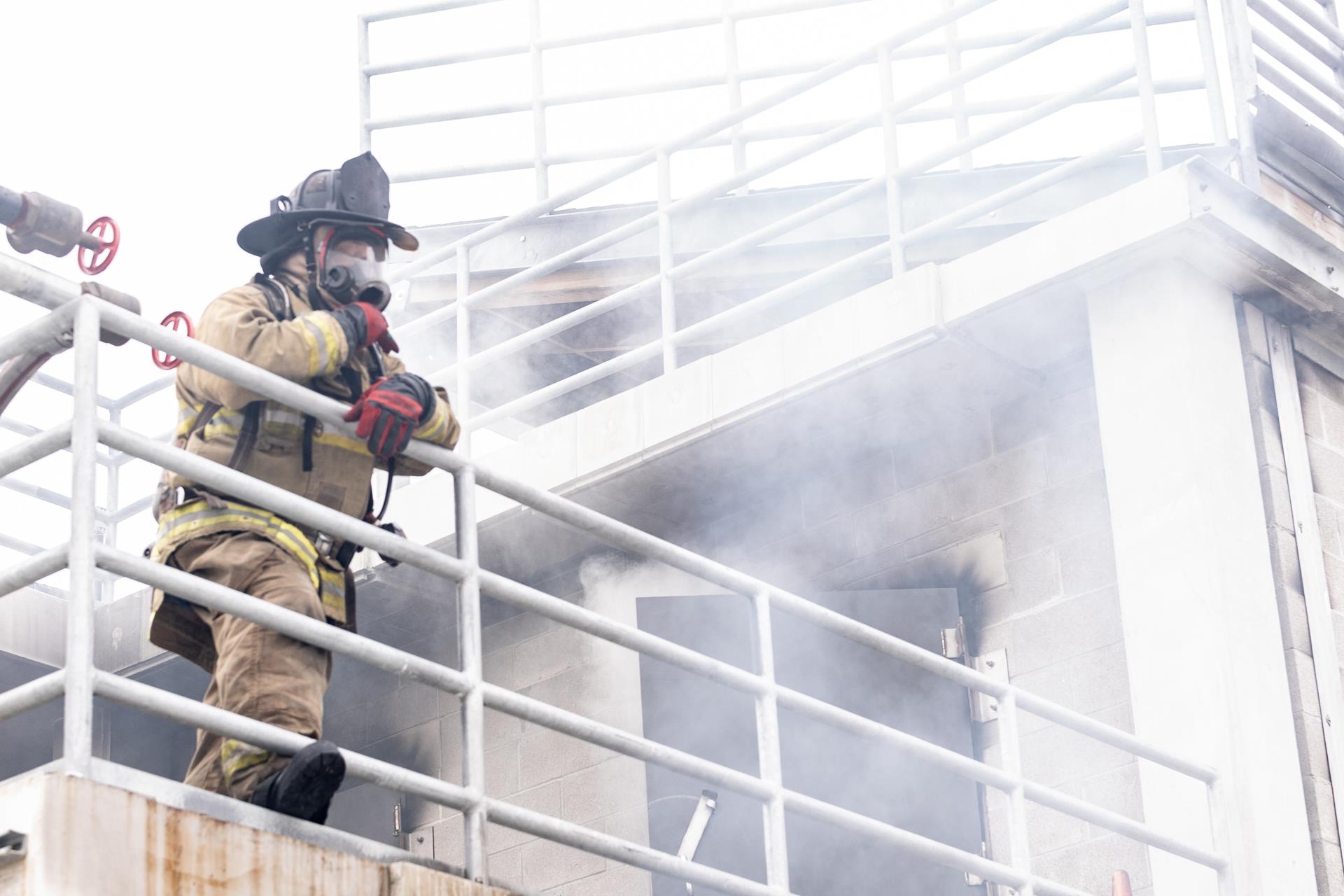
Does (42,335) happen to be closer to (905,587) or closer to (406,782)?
(406,782)

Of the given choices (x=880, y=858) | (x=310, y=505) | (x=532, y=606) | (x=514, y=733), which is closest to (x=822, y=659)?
(x=880, y=858)

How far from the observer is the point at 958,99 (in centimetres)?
982

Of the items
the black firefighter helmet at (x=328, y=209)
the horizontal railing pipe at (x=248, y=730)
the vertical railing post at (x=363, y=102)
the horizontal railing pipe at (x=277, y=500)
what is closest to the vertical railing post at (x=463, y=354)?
the vertical railing post at (x=363, y=102)

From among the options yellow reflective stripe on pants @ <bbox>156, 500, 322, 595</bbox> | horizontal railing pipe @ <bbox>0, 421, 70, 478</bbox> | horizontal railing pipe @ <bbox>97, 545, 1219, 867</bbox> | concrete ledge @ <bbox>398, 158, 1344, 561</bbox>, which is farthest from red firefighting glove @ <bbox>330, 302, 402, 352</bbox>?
concrete ledge @ <bbox>398, 158, 1344, 561</bbox>

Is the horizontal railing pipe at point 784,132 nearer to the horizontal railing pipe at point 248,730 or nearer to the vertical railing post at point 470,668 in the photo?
the vertical railing post at point 470,668

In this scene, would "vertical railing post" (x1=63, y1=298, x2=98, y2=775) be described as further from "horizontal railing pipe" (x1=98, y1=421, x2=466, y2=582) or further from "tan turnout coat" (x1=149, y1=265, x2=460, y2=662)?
"tan turnout coat" (x1=149, y1=265, x2=460, y2=662)

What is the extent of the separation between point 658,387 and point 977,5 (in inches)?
75.8

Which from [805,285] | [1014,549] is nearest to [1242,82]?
[805,285]

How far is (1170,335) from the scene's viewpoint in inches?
276

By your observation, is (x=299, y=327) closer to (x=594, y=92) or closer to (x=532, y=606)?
(x=532, y=606)

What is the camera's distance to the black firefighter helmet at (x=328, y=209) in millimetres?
Result: 5441

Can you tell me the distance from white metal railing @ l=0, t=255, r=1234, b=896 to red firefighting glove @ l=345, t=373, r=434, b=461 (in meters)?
0.06

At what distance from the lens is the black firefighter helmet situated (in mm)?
5441

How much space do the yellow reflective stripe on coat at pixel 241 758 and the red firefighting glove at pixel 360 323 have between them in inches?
42.2
